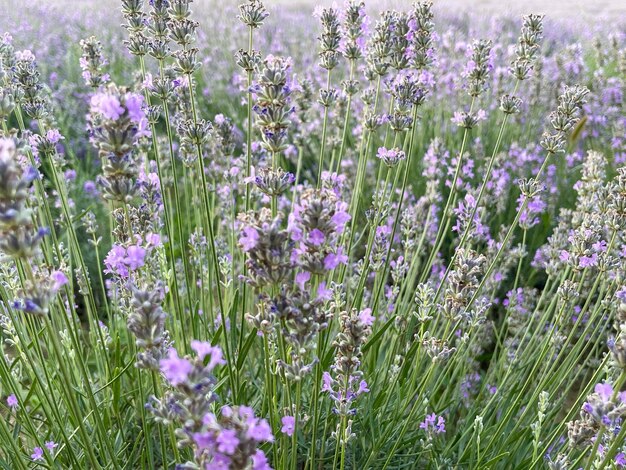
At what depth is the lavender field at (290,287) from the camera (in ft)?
3.82

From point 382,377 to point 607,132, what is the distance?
13.4ft

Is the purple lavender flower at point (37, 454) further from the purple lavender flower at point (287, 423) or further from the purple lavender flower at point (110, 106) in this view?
the purple lavender flower at point (110, 106)

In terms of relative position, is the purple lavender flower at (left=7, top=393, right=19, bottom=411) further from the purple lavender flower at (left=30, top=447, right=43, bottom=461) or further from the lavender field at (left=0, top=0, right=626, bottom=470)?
the purple lavender flower at (left=30, top=447, right=43, bottom=461)

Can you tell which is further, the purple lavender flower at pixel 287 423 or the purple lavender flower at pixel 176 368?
the purple lavender flower at pixel 287 423

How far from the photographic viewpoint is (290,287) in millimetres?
1259

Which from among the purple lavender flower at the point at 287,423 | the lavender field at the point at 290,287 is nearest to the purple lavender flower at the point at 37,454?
the lavender field at the point at 290,287

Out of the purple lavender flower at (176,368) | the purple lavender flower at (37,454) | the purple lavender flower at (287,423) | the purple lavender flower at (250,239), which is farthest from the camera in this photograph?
the purple lavender flower at (37,454)

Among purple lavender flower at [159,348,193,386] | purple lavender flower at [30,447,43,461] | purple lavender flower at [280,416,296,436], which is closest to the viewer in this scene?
purple lavender flower at [159,348,193,386]

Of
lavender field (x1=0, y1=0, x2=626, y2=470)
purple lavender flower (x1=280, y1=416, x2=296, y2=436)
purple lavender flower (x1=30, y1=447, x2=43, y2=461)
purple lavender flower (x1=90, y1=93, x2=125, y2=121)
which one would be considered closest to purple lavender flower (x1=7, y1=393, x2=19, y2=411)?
lavender field (x1=0, y1=0, x2=626, y2=470)

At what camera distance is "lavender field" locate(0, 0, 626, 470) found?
1165mm

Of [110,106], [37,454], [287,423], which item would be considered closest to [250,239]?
[110,106]

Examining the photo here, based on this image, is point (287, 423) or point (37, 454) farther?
point (37, 454)

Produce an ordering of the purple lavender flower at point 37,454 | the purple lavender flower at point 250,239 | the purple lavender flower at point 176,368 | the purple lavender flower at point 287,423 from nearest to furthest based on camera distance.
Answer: the purple lavender flower at point 176,368
the purple lavender flower at point 250,239
the purple lavender flower at point 287,423
the purple lavender flower at point 37,454

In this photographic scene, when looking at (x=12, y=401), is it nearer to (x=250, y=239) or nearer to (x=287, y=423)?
(x=287, y=423)
